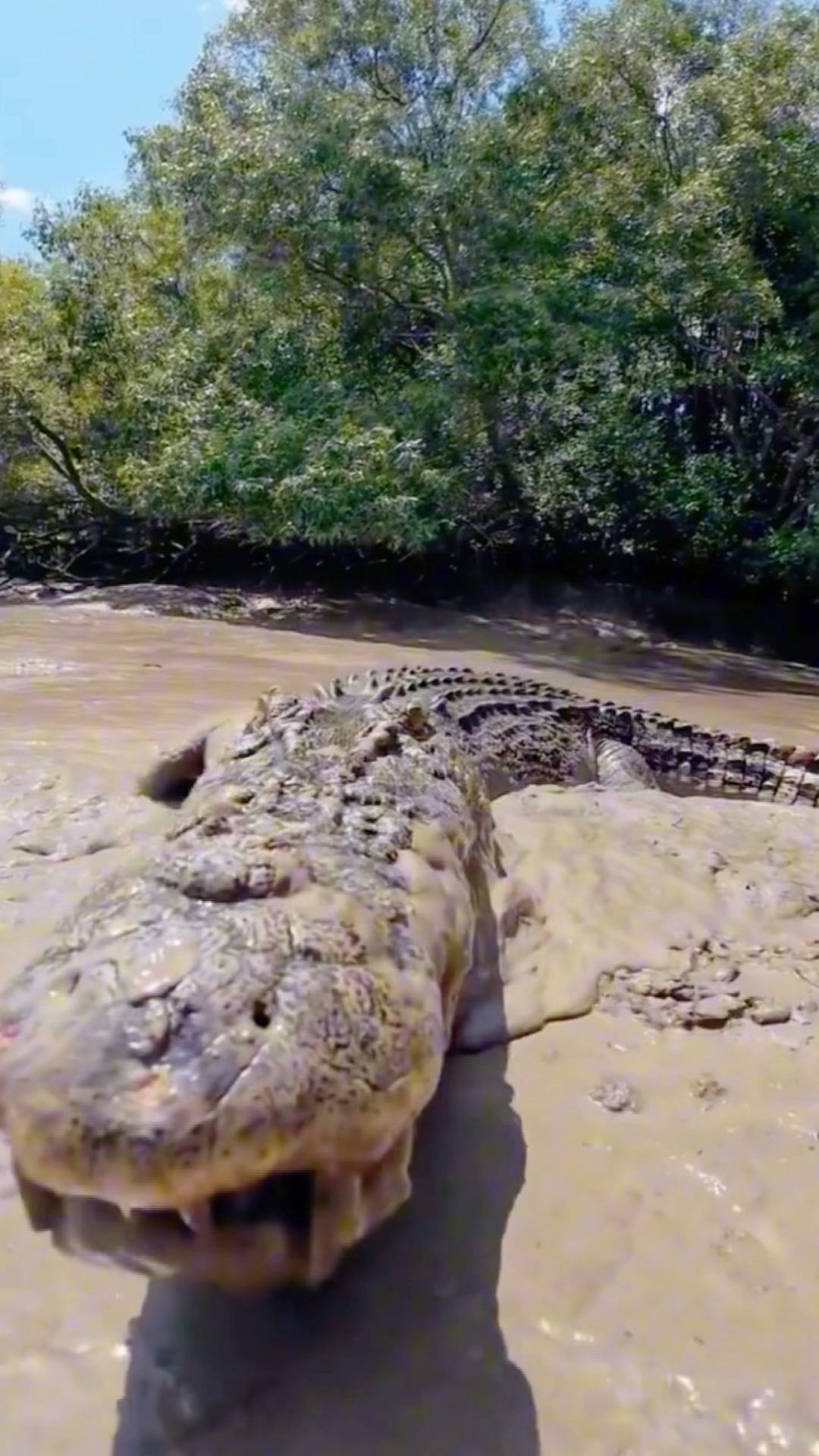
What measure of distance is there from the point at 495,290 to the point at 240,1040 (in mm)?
11508

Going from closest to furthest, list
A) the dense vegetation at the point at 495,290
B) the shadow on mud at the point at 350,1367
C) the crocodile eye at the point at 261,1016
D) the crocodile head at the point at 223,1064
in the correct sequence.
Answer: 1. the crocodile head at the point at 223,1064
2. the crocodile eye at the point at 261,1016
3. the shadow on mud at the point at 350,1367
4. the dense vegetation at the point at 495,290

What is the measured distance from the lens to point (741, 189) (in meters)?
10.9

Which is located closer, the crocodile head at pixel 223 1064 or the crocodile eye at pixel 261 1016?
the crocodile head at pixel 223 1064

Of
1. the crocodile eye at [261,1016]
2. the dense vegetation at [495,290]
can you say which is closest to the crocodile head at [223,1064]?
the crocodile eye at [261,1016]

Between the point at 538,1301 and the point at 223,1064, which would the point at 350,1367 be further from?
the point at 223,1064

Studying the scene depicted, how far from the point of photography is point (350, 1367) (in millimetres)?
1537

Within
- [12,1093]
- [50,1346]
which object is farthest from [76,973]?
[50,1346]

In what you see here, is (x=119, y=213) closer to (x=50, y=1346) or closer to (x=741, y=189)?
(x=741, y=189)

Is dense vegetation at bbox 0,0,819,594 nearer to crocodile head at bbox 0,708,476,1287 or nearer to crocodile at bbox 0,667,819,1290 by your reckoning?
crocodile at bbox 0,667,819,1290

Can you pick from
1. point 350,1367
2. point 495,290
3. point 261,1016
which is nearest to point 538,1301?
Result: point 350,1367

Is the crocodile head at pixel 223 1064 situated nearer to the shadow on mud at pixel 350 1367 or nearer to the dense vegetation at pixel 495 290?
the shadow on mud at pixel 350 1367

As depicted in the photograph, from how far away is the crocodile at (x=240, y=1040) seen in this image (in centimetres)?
116

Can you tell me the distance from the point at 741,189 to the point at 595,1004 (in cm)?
1073

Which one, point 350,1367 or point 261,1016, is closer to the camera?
point 261,1016
